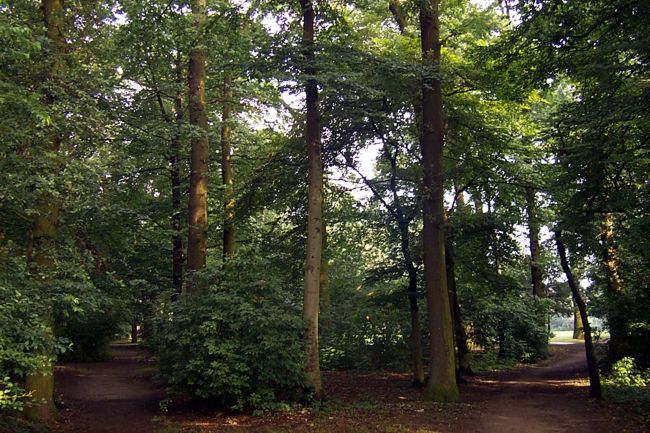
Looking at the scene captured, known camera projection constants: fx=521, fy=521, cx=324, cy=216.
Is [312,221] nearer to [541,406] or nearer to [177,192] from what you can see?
[541,406]

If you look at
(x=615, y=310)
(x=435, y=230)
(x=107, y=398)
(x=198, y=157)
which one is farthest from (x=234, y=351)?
(x=615, y=310)

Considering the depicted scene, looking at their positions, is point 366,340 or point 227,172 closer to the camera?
point 227,172

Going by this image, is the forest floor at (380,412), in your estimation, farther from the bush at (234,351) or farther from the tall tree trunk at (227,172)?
the tall tree trunk at (227,172)

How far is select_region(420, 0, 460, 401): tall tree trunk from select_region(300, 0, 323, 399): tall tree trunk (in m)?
2.60

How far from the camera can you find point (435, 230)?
40.4 feet

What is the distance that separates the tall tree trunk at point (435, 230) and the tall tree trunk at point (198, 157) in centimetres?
546

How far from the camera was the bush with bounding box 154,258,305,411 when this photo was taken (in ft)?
31.8

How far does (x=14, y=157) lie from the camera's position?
7926 mm

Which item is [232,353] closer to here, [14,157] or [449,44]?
[14,157]

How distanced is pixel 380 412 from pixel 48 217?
24.2 ft

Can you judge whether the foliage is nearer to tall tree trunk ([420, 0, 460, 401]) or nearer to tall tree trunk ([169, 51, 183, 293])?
tall tree trunk ([420, 0, 460, 401])

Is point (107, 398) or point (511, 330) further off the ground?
point (511, 330)

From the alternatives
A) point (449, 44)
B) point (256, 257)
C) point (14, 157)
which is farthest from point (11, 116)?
point (449, 44)

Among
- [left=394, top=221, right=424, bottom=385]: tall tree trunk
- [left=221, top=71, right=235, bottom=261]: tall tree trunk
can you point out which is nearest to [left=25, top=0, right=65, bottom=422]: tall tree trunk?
[left=221, top=71, right=235, bottom=261]: tall tree trunk
